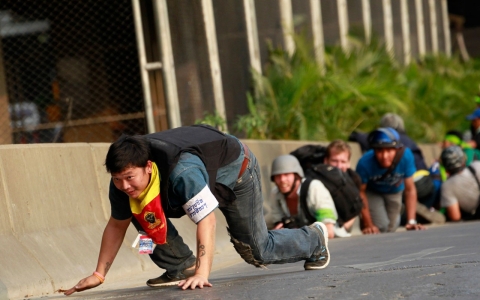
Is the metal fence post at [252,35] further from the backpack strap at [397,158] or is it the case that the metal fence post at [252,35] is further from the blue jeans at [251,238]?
the blue jeans at [251,238]

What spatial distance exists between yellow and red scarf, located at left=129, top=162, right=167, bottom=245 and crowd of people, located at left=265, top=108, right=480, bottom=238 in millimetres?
4686

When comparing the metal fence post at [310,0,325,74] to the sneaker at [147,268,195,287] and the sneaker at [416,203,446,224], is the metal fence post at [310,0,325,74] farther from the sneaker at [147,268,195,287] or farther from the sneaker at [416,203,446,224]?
the sneaker at [147,268,195,287]

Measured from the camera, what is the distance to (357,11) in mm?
23141

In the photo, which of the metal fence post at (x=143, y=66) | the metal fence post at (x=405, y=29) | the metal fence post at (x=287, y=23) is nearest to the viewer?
the metal fence post at (x=143, y=66)

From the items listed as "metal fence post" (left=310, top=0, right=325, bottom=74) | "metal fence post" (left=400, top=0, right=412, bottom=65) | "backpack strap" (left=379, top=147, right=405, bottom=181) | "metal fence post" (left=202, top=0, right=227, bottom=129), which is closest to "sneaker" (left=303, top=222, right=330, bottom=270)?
"backpack strap" (left=379, top=147, right=405, bottom=181)

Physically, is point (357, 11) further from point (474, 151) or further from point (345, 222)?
point (345, 222)

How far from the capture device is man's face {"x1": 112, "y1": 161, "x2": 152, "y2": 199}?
530cm

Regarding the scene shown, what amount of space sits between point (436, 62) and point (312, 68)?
1243cm

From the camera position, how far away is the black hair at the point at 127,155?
5266 millimetres

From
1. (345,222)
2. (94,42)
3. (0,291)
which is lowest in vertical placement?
(345,222)

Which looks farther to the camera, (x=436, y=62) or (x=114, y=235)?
(x=436, y=62)

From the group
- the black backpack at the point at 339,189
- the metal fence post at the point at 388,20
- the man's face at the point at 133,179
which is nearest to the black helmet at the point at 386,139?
the black backpack at the point at 339,189

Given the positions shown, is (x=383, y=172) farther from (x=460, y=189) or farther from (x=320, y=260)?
(x=320, y=260)

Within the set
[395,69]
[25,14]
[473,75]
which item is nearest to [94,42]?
[25,14]
